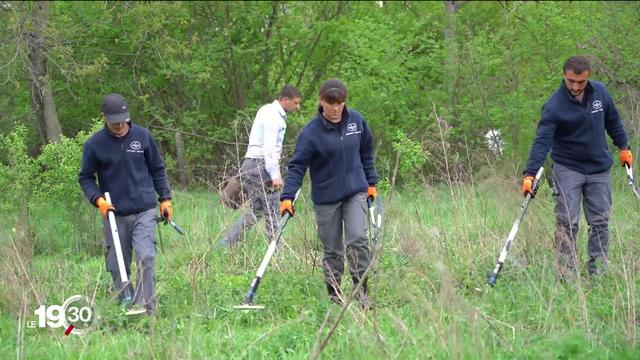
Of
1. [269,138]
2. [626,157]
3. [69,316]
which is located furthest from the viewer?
[269,138]

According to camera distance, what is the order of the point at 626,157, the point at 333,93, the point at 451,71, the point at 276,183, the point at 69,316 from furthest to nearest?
the point at 451,71
the point at 276,183
the point at 626,157
the point at 333,93
the point at 69,316

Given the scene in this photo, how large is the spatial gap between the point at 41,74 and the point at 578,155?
39.6 feet

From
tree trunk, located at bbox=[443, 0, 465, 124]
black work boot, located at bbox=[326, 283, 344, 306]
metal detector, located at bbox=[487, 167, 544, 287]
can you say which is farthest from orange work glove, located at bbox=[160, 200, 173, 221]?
tree trunk, located at bbox=[443, 0, 465, 124]

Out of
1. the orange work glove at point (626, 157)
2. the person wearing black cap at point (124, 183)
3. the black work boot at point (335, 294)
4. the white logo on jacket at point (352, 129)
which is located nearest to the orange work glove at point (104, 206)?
the person wearing black cap at point (124, 183)

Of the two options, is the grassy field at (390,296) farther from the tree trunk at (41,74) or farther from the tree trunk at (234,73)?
the tree trunk at (234,73)

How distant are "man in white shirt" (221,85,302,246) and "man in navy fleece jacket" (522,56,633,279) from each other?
269cm

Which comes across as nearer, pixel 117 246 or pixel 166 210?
pixel 117 246

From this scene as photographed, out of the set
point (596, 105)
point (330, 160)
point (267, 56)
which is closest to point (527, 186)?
point (596, 105)

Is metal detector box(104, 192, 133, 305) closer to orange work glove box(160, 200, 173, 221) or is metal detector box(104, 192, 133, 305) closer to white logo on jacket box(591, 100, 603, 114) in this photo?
orange work glove box(160, 200, 173, 221)

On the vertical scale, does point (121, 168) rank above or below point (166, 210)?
above

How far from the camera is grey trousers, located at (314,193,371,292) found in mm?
7039

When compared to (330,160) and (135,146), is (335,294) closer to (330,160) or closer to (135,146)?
(330,160)

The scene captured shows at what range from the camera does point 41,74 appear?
675 inches

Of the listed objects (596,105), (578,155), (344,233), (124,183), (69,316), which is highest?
(596,105)
